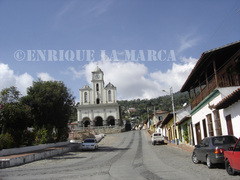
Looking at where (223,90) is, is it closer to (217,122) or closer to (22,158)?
(217,122)

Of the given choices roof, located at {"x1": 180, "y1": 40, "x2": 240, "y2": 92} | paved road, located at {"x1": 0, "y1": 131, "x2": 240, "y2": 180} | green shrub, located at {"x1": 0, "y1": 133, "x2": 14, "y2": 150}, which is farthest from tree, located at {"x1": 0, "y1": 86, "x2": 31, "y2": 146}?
roof, located at {"x1": 180, "y1": 40, "x2": 240, "y2": 92}

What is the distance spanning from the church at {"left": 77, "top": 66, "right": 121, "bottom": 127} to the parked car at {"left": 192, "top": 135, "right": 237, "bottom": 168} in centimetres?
6157

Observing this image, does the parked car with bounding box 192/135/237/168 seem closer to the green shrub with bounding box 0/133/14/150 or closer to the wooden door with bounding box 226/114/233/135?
the wooden door with bounding box 226/114/233/135

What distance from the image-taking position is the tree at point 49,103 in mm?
25875

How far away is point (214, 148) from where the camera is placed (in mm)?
10164

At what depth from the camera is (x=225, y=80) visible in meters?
15.5

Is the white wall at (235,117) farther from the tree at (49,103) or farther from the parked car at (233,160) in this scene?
the tree at (49,103)

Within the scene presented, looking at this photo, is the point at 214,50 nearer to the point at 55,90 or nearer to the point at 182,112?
the point at 55,90

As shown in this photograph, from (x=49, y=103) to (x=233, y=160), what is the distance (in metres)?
21.3

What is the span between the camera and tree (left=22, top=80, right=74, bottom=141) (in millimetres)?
25875

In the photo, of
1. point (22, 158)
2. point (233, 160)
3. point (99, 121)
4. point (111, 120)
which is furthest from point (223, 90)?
point (99, 121)

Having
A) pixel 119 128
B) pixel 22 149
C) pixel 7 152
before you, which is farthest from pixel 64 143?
pixel 119 128

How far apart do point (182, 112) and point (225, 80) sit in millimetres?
21742

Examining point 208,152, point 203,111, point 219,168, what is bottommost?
point 219,168
